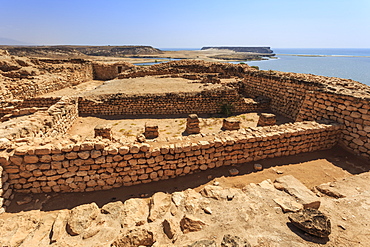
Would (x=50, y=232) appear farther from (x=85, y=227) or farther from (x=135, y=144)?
(x=135, y=144)

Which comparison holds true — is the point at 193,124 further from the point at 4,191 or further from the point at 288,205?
the point at 4,191

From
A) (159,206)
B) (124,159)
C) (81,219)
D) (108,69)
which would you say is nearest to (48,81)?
(108,69)

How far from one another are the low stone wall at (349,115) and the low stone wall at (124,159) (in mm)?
2224

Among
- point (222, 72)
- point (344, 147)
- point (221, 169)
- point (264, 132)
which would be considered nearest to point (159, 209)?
point (221, 169)

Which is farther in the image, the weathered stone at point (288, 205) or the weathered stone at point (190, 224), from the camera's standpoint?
the weathered stone at point (288, 205)

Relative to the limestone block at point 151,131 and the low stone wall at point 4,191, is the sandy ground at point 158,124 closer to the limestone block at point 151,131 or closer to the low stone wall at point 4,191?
the limestone block at point 151,131

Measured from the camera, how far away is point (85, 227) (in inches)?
142

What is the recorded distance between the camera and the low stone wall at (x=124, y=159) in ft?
15.5

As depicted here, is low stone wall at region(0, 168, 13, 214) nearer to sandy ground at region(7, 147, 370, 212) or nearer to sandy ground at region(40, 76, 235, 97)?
sandy ground at region(7, 147, 370, 212)

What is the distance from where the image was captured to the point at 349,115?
7109 mm

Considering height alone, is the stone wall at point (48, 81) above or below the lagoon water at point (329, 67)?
below

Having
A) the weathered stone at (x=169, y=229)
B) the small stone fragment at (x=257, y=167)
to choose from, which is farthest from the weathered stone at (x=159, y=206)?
the small stone fragment at (x=257, y=167)

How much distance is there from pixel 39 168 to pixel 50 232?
180 cm

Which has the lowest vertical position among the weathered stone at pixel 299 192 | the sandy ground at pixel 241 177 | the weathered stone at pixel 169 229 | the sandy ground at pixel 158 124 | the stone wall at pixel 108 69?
the sandy ground at pixel 158 124
